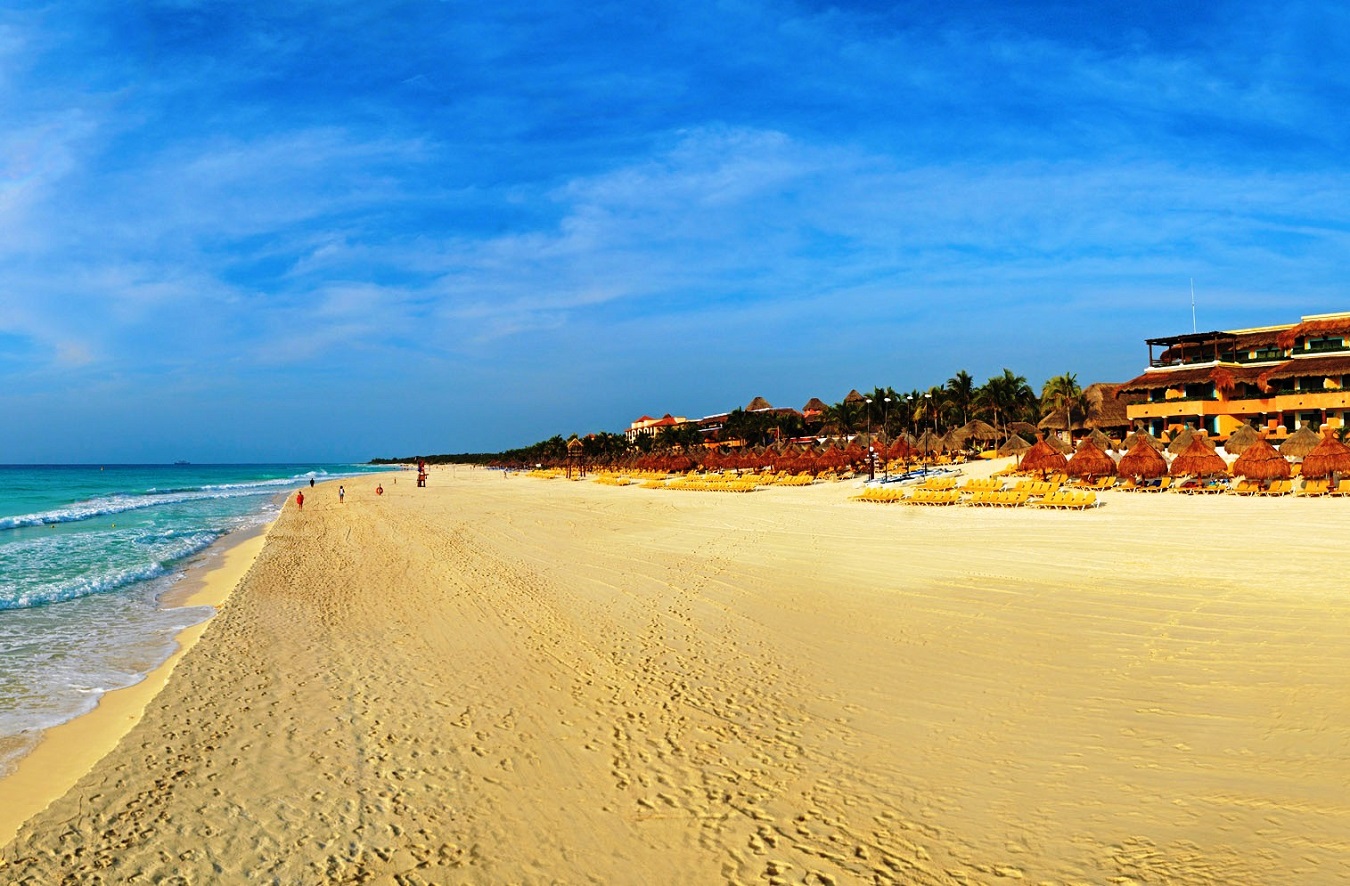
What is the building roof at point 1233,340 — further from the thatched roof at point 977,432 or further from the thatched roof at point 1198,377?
the thatched roof at point 977,432

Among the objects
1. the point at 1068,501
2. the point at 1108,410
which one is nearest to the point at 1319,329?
the point at 1108,410

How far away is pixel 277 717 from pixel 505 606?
13.5ft

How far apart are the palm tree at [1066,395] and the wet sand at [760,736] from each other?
29067 mm

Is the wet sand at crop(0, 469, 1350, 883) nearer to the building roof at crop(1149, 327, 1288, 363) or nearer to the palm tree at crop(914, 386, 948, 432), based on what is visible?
the building roof at crop(1149, 327, 1288, 363)

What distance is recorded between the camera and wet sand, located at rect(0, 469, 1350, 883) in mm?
3852

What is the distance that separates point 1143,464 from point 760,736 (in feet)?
72.2

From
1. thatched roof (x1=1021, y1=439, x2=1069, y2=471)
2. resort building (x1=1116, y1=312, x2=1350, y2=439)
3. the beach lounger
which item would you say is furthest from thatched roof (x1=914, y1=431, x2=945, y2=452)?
the beach lounger

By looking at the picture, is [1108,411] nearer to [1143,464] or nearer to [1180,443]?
[1180,443]

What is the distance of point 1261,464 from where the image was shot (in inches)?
797

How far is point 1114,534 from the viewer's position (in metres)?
14.4

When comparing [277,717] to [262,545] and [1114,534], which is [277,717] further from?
[262,545]

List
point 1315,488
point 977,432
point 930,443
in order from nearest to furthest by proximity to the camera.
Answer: point 1315,488 → point 977,432 → point 930,443

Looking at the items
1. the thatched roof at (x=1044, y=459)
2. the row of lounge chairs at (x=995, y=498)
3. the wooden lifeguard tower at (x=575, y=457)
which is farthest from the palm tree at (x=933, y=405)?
the wooden lifeguard tower at (x=575, y=457)

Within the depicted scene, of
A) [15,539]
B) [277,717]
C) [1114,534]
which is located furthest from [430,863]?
[15,539]
